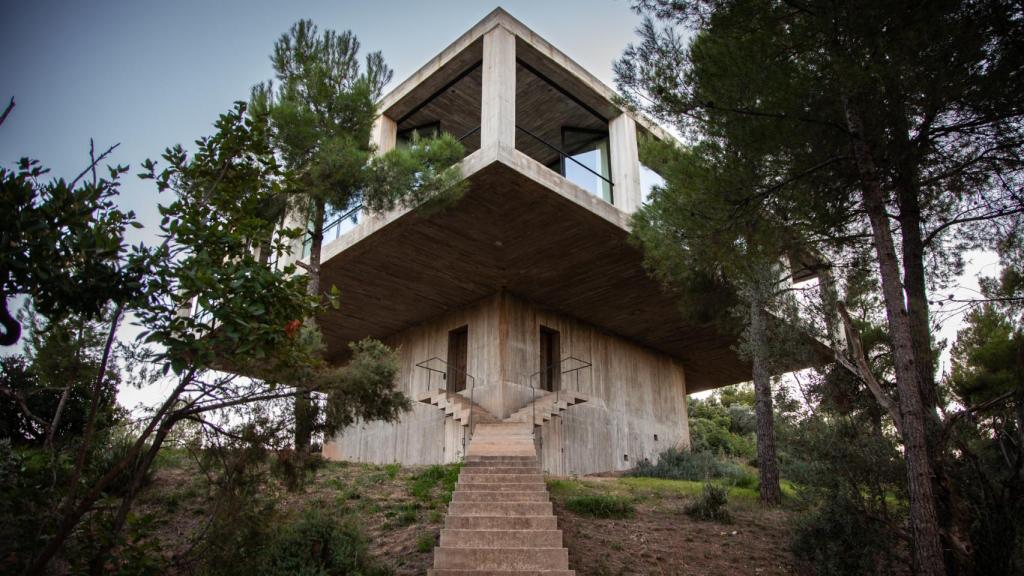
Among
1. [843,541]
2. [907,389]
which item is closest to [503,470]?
[843,541]

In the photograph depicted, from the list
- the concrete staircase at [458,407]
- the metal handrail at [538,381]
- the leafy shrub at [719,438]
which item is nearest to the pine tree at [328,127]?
the concrete staircase at [458,407]

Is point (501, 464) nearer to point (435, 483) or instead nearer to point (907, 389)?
point (435, 483)

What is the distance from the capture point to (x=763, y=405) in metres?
11.5

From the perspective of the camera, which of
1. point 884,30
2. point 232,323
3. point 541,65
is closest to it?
point 232,323

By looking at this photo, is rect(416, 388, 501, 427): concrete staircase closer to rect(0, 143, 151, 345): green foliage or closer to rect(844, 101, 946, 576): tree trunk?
rect(844, 101, 946, 576): tree trunk

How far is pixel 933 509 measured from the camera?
5871 mm

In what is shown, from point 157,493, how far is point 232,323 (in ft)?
20.0

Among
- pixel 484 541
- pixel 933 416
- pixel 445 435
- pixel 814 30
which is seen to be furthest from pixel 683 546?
pixel 445 435

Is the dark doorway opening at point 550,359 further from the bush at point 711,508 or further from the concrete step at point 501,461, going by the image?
the bush at point 711,508

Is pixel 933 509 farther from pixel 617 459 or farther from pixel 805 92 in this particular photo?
pixel 617 459

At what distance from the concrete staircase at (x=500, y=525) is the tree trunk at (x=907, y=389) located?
3.24m

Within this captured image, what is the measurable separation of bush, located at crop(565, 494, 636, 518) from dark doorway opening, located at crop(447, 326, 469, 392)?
7.56 m

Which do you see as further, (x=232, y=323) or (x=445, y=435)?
(x=445, y=435)

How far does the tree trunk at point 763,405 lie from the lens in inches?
414
